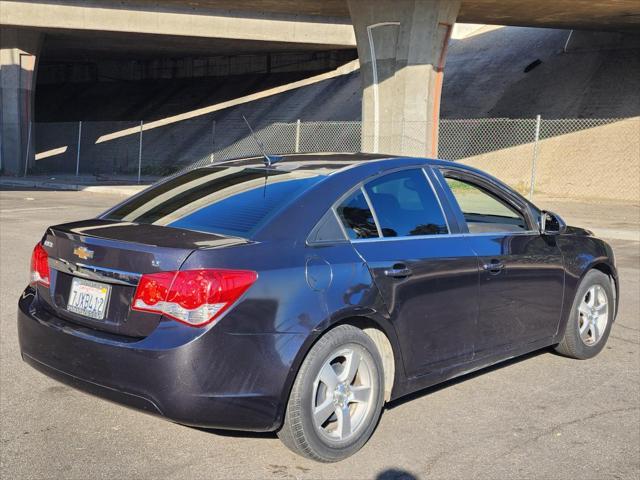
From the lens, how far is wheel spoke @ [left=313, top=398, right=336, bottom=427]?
3701 millimetres

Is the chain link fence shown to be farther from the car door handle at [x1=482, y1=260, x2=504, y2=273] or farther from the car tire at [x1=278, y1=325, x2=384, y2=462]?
the car tire at [x1=278, y1=325, x2=384, y2=462]

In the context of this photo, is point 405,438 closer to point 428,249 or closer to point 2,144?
point 428,249

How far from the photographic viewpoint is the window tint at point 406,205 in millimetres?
4285

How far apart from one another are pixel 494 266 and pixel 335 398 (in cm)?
152

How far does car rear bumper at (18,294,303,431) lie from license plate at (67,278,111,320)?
4.9 inches

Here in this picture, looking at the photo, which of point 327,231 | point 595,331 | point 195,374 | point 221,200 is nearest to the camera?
point 195,374

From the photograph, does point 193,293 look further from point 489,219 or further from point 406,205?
point 489,219

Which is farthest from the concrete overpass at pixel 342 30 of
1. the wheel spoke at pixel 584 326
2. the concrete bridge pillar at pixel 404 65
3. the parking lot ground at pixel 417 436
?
the parking lot ground at pixel 417 436

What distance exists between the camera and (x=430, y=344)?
4.29 m

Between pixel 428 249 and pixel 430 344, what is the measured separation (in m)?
0.56

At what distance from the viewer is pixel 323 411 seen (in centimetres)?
374

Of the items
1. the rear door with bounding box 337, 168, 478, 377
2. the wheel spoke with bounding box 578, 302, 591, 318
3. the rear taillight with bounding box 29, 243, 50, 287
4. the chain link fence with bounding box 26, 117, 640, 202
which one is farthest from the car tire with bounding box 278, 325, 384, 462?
the chain link fence with bounding box 26, 117, 640, 202

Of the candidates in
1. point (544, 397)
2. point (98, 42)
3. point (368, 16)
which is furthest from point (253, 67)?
point (544, 397)

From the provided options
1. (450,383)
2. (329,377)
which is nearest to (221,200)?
(329,377)
